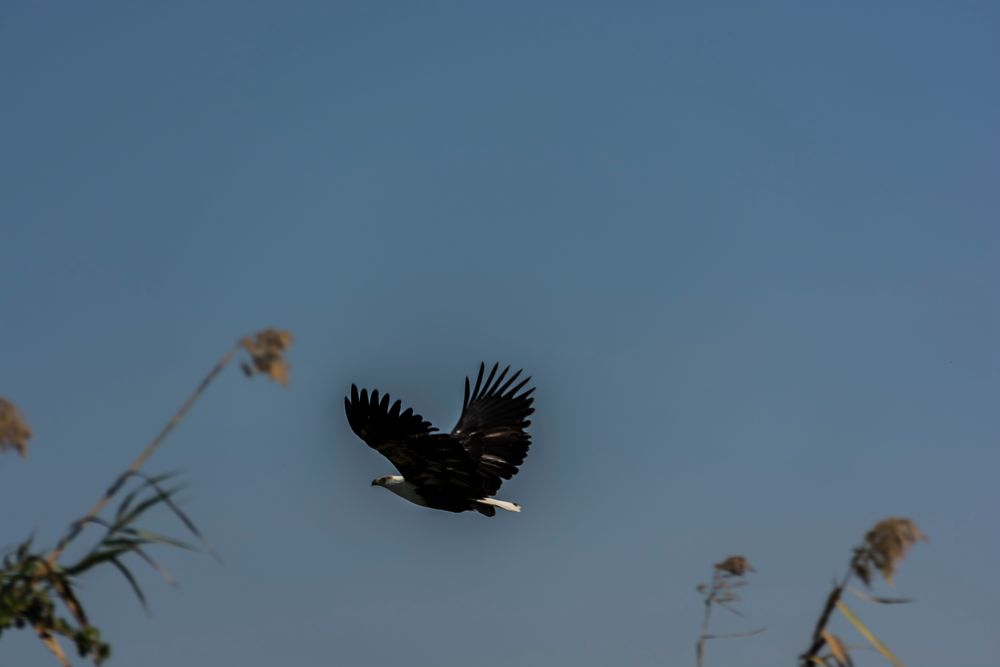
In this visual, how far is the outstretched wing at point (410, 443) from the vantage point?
14992 mm

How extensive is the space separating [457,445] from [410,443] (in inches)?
19.9

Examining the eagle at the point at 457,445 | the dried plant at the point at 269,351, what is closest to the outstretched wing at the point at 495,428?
the eagle at the point at 457,445

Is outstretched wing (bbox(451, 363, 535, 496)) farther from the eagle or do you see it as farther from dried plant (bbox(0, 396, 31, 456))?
dried plant (bbox(0, 396, 31, 456))

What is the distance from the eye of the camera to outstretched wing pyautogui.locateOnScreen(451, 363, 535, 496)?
17156mm

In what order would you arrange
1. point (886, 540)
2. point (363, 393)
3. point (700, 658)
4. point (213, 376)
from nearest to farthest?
point (886, 540) < point (213, 376) < point (700, 658) < point (363, 393)

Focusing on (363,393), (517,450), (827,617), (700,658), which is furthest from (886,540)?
(517,450)

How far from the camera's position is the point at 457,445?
15203 mm

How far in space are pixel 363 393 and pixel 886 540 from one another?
1095 centimetres

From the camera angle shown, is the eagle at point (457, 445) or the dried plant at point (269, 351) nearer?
the dried plant at point (269, 351)

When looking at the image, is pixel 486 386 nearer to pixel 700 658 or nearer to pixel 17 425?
pixel 700 658

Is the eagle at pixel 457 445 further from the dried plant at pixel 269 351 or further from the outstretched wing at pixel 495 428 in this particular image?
the dried plant at pixel 269 351

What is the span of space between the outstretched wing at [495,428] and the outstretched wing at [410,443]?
0.99 metres

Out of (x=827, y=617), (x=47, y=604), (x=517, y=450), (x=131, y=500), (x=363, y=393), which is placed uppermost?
(x=517, y=450)

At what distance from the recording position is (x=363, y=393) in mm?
15000
